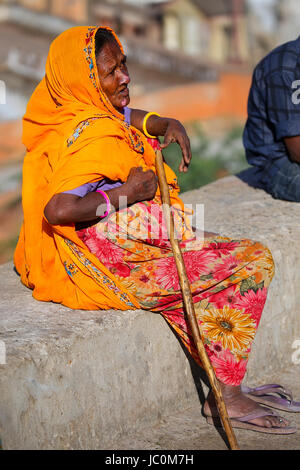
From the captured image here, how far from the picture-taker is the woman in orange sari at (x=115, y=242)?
9.64ft

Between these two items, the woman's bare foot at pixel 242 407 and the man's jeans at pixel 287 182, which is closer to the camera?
the woman's bare foot at pixel 242 407

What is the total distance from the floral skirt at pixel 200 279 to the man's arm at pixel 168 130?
1.04ft

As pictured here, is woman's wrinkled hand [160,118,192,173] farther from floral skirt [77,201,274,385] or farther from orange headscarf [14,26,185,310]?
floral skirt [77,201,274,385]

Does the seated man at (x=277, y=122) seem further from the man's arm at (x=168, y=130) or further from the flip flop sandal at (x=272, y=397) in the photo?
the flip flop sandal at (x=272, y=397)

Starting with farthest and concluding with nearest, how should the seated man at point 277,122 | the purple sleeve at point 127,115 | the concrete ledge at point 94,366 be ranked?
the seated man at point 277,122 → the purple sleeve at point 127,115 → the concrete ledge at point 94,366

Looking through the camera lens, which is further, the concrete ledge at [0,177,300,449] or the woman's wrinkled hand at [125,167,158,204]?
the woman's wrinkled hand at [125,167,158,204]

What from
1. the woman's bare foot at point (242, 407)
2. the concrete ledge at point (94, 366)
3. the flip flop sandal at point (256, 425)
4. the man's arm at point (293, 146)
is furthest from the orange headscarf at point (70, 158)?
the man's arm at point (293, 146)

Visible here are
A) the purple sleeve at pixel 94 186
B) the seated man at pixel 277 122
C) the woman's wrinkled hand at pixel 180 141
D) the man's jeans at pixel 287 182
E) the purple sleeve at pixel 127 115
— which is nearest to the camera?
the purple sleeve at pixel 94 186

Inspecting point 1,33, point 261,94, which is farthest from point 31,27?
point 261,94

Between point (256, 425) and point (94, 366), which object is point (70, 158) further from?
point (256, 425)

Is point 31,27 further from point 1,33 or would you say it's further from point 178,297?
point 178,297

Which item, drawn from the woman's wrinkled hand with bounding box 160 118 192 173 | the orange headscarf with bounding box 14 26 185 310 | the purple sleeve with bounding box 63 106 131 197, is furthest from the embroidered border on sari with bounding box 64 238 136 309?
the woman's wrinkled hand with bounding box 160 118 192 173

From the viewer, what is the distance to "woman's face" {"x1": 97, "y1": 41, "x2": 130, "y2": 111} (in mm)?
2980

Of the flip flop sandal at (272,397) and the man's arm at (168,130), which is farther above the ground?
the man's arm at (168,130)
